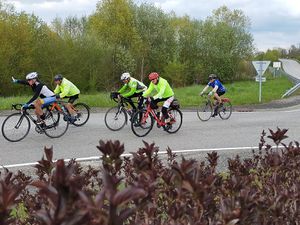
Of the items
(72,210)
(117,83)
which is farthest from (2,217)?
(117,83)

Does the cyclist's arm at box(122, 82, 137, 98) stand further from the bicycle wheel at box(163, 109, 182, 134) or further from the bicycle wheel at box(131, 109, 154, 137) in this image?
the bicycle wheel at box(163, 109, 182, 134)

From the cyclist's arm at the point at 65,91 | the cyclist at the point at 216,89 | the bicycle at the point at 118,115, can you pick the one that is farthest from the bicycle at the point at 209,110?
the cyclist's arm at the point at 65,91

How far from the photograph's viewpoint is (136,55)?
55.0 metres

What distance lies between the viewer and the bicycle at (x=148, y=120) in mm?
12242

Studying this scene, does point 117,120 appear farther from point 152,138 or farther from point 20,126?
point 20,126

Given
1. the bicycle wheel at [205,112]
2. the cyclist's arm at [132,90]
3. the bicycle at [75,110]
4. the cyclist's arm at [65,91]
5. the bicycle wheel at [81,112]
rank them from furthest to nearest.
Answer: the bicycle wheel at [205,112]
the bicycle wheel at [81,112]
the cyclist's arm at [65,91]
the cyclist's arm at [132,90]
the bicycle at [75,110]

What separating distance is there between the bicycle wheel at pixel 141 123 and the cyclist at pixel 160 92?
13.3 inches

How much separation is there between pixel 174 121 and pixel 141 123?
113 centimetres

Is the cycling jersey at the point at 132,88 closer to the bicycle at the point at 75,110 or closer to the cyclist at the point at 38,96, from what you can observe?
the bicycle at the point at 75,110

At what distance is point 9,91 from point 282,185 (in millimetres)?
42654

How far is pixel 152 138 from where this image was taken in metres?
12.0

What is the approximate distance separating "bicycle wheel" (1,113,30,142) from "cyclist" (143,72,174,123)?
11.0 ft

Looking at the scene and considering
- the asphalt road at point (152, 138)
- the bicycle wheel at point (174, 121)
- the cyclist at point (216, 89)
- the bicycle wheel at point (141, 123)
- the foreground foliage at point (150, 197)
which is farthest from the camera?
the cyclist at point (216, 89)

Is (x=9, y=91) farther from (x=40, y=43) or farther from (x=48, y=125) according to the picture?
(x=48, y=125)
